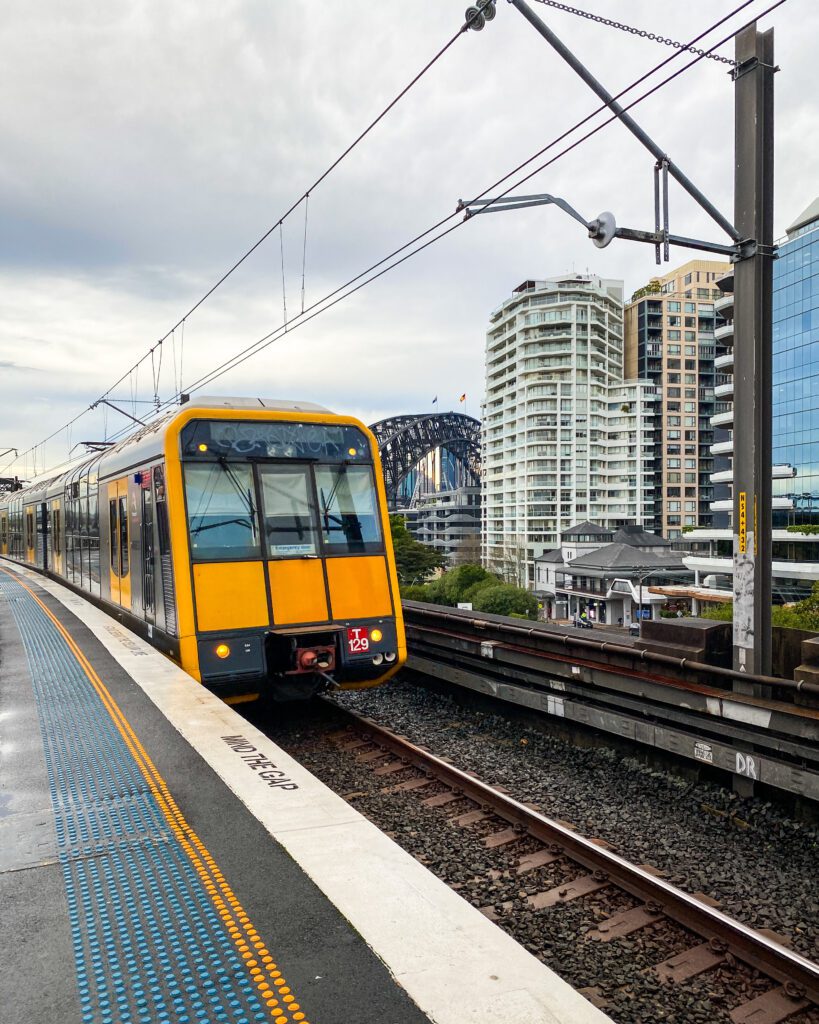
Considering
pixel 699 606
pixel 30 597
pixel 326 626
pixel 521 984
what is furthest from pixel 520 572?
pixel 521 984

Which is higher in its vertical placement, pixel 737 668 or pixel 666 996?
pixel 737 668

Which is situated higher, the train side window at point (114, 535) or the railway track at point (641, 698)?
the train side window at point (114, 535)

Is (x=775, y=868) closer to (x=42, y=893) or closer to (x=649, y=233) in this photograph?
(x=42, y=893)

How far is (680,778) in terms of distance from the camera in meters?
7.59

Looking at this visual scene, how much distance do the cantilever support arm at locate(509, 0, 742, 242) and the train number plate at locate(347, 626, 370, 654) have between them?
579cm

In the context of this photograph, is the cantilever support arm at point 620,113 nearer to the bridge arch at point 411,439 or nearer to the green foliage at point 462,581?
the green foliage at point 462,581

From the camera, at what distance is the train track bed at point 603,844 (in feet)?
13.9

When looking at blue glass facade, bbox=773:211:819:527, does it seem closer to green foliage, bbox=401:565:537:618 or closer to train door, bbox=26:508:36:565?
green foliage, bbox=401:565:537:618

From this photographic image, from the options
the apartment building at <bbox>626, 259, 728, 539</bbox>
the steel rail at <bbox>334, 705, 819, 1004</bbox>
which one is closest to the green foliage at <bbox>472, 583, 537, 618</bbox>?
the steel rail at <bbox>334, 705, 819, 1004</bbox>

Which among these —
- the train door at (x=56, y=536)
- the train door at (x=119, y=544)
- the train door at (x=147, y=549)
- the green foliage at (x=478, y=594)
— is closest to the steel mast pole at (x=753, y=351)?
the train door at (x=147, y=549)

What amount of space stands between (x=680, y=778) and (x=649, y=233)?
5.45m

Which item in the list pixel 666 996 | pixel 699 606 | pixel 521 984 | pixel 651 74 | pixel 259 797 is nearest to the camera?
pixel 521 984

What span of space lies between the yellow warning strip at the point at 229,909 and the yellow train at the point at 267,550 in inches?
94.0

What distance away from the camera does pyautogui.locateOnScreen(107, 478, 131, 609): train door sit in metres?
11.1
